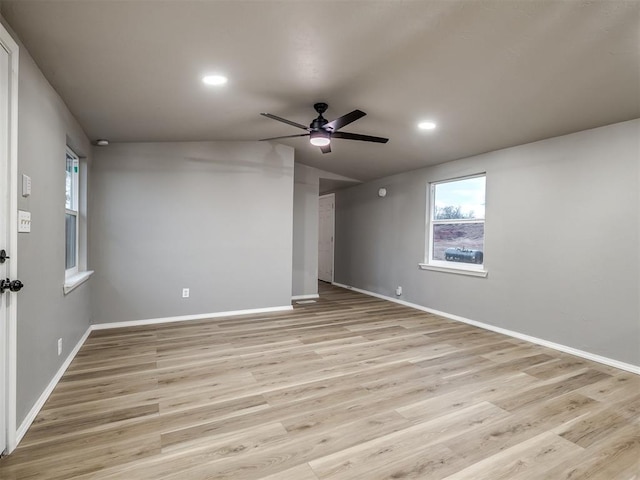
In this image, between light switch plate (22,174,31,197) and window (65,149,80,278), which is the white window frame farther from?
light switch plate (22,174,31,197)

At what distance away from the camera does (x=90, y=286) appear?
4.02 metres

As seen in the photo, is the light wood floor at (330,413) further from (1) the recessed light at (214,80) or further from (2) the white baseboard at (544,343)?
(1) the recessed light at (214,80)

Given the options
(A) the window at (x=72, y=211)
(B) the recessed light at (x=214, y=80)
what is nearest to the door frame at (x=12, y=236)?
(B) the recessed light at (x=214, y=80)

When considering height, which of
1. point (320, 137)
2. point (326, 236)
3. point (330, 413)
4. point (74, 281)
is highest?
point (320, 137)

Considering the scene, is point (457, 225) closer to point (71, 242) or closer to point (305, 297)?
point (305, 297)

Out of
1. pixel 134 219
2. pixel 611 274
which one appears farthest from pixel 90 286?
pixel 611 274

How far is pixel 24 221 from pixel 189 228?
8.44 ft

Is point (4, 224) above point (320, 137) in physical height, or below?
below

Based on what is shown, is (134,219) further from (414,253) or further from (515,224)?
(515,224)

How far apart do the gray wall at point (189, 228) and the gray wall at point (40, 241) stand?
3.98 feet

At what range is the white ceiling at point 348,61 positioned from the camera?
1.80 meters

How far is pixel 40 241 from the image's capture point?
7.45 feet

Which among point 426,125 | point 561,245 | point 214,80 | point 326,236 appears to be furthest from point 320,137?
point 326,236

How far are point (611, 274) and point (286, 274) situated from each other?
384 cm
